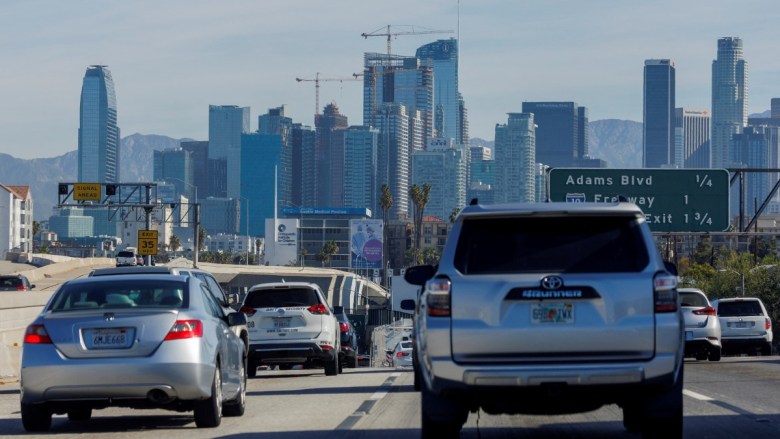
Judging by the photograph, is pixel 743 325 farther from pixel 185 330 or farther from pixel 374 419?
pixel 185 330

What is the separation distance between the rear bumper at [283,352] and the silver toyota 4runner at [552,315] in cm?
1278

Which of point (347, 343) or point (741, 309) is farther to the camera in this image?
point (741, 309)

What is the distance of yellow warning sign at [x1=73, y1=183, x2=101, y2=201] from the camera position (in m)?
71.8

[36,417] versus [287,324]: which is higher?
[287,324]

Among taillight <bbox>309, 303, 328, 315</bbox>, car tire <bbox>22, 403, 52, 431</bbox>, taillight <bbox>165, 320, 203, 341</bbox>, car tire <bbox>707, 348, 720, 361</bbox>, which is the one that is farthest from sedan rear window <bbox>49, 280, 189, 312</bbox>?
car tire <bbox>707, 348, 720, 361</bbox>

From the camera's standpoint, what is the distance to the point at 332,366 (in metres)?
24.4

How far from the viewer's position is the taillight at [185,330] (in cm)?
1295

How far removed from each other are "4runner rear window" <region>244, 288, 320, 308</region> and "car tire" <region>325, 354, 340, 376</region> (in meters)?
1.19

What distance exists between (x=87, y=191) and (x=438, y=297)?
64.2 metres

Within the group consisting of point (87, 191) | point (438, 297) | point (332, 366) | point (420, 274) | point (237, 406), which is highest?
point (87, 191)

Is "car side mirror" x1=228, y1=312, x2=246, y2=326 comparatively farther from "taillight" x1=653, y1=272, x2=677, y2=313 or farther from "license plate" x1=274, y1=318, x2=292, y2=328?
"license plate" x1=274, y1=318, x2=292, y2=328

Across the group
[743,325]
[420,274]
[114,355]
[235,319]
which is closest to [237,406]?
[235,319]

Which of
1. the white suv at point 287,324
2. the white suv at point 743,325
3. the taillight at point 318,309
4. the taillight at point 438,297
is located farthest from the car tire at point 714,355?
the taillight at point 438,297

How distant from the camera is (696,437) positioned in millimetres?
12508
